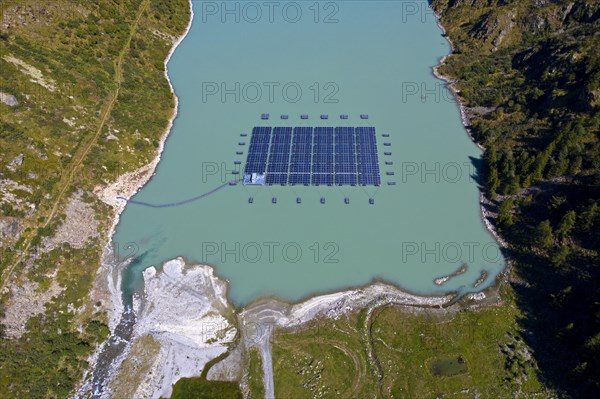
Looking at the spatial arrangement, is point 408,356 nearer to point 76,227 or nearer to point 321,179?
point 321,179

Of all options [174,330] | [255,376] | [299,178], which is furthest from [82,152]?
[255,376]

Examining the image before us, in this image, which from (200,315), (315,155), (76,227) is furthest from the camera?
(315,155)

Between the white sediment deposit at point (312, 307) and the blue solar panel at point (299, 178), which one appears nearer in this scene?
the white sediment deposit at point (312, 307)

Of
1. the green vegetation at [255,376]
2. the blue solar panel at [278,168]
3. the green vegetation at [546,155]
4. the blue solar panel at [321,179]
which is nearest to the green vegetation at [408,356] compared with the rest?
the green vegetation at [255,376]

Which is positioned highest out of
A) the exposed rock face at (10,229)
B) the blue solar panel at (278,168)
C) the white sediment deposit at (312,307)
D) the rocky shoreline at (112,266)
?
A: the exposed rock face at (10,229)

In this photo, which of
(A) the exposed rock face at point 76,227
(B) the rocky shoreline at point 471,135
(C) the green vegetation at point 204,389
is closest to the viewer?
(C) the green vegetation at point 204,389

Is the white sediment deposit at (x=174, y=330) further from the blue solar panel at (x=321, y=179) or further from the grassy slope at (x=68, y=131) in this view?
the blue solar panel at (x=321, y=179)

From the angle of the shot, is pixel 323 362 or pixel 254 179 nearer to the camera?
pixel 323 362

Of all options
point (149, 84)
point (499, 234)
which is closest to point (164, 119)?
point (149, 84)
